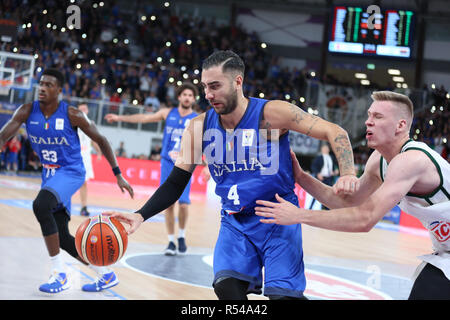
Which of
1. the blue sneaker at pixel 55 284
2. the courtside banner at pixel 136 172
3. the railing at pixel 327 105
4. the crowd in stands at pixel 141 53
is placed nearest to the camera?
the blue sneaker at pixel 55 284

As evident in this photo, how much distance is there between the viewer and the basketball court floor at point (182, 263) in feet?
19.2

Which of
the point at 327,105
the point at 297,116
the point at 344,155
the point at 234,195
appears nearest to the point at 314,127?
the point at 297,116

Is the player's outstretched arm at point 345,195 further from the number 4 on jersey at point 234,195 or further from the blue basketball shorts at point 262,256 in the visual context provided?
the number 4 on jersey at point 234,195

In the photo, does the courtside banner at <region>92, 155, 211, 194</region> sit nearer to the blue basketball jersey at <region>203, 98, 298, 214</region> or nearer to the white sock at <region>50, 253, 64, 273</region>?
the white sock at <region>50, 253, 64, 273</region>

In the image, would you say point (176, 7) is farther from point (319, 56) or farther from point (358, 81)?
point (358, 81)

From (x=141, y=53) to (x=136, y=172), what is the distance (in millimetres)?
10972

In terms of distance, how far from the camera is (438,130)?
78.2 feet

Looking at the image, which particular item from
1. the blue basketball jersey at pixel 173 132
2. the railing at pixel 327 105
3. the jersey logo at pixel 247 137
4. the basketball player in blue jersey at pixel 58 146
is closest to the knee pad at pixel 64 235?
the basketball player in blue jersey at pixel 58 146

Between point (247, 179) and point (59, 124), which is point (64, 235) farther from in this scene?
point (247, 179)

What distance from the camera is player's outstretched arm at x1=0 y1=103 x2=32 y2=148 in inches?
225

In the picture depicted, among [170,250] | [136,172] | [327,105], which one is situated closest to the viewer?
[170,250]

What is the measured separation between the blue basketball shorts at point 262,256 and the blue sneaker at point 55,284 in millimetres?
2302

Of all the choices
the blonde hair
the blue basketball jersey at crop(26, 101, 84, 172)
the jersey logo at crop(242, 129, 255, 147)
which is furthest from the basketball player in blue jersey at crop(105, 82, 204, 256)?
the blonde hair

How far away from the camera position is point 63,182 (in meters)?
5.71
